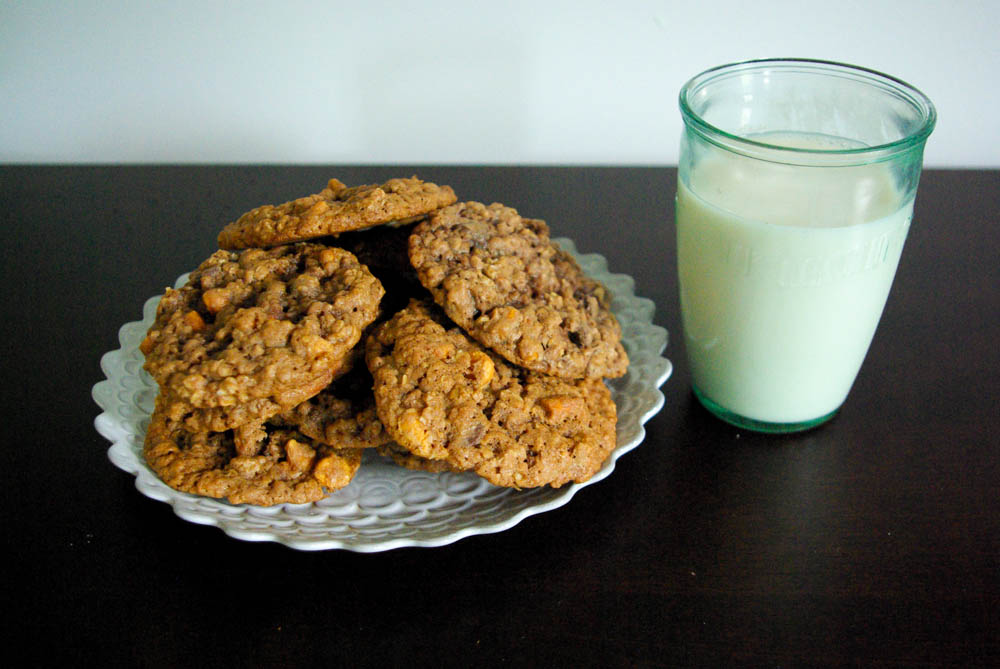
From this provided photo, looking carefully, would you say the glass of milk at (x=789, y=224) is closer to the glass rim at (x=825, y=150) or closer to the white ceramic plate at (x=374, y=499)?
the glass rim at (x=825, y=150)

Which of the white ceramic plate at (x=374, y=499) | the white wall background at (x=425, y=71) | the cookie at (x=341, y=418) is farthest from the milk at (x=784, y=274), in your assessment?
the white wall background at (x=425, y=71)

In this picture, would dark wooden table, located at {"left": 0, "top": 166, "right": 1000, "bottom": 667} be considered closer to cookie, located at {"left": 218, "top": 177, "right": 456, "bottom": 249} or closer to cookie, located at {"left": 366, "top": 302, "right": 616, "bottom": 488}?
cookie, located at {"left": 366, "top": 302, "right": 616, "bottom": 488}

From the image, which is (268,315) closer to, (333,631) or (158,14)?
(333,631)

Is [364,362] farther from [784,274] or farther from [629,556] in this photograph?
[784,274]

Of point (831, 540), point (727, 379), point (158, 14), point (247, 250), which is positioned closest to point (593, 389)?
point (727, 379)

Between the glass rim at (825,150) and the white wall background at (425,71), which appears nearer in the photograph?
the glass rim at (825,150)

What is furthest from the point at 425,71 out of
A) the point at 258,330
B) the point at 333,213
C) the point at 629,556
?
the point at 629,556
